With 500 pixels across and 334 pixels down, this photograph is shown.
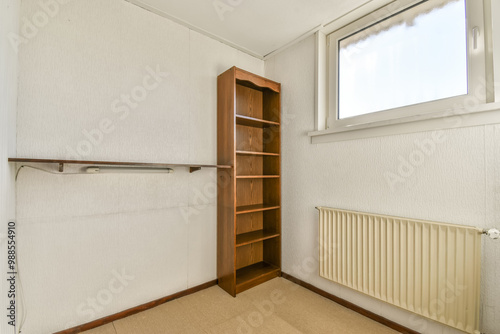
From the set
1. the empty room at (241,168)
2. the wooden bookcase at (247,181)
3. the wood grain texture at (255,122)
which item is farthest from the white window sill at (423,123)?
the wooden bookcase at (247,181)

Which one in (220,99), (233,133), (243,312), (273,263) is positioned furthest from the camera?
(273,263)

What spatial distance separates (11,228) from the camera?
1.35 meters

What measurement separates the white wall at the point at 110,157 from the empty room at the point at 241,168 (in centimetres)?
1

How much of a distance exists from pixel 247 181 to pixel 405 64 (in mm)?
1718

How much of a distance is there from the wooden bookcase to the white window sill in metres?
0.76

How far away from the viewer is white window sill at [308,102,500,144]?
130cm

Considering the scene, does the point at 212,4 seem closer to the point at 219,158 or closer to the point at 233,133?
the point at 233,133

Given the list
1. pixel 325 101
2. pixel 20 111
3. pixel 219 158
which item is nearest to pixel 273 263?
pixel 219 158

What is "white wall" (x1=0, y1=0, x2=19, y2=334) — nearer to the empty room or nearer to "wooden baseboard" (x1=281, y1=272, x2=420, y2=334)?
the empty room

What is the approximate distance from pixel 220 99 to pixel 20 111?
1.45 m

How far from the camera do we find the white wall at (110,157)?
4.84 ft

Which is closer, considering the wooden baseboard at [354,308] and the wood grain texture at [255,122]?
the wooden baseboard at [354,308]

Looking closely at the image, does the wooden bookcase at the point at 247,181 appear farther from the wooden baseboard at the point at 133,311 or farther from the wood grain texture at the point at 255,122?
the wooden baseboard at the point at 133,311

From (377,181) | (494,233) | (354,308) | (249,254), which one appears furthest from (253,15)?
(354,308)
